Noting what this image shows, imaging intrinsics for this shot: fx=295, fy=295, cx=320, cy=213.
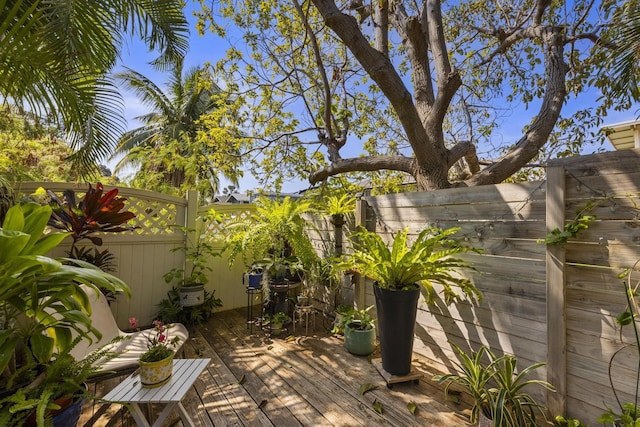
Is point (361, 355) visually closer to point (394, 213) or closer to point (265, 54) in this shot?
point (394, 213)

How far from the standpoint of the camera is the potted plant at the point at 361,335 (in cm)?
275

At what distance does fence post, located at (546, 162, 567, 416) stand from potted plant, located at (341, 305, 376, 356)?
133 cm

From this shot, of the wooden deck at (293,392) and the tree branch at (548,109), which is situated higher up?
the tree branch at (548,109)

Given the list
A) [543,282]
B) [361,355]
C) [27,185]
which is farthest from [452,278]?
[27,185]

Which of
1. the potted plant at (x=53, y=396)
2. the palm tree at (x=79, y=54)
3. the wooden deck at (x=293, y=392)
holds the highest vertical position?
the palm tree at (x=79, y=54)

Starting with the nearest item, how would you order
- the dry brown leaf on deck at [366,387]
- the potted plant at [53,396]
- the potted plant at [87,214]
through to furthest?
the potted plant at [53,396], the dry brown leaf on deck at [366,387], the potted plant at [87,214]

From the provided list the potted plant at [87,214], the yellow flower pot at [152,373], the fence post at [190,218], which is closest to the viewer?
the yellow flower pot at [152,373]

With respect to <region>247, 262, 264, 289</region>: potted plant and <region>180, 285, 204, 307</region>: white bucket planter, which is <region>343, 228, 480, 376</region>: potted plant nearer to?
<region>247, 262, 264, 289</region>: potted plant

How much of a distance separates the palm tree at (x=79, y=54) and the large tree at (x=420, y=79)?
1.57 meters

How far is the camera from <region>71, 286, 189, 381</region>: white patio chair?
1.86 m

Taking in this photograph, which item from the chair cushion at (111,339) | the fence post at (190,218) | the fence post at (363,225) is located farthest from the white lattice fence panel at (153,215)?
the fence post at (363,225)

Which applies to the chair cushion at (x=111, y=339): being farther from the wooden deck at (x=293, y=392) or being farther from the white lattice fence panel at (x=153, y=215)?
the white lattice fence panel at (x=153, y=215)

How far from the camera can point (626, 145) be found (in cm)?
574

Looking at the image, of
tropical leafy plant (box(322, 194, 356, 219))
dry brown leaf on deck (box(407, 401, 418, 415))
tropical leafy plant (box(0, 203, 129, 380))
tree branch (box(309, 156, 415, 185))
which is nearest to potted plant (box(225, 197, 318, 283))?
tropical leafy plant (box(322, 194, 356, 219))
